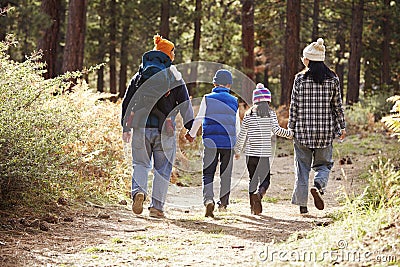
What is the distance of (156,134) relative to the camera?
7.07 m

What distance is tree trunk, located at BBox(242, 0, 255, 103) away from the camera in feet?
71.7

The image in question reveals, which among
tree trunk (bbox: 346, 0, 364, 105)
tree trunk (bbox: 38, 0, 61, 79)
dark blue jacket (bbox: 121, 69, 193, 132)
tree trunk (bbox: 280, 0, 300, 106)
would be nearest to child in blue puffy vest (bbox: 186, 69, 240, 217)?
dark blue jacket (bbox: 121, 69, 193, 132)

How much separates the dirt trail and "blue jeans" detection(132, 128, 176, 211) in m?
0.35

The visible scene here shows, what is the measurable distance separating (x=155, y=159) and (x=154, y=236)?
143cm

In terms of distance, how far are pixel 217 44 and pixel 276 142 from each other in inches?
418

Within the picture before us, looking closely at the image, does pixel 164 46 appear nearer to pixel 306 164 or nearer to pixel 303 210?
pixel 306 164

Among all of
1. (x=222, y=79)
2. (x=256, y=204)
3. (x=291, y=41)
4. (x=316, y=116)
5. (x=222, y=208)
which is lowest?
(x=222, y=208)

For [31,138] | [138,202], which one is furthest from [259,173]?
[31,138]

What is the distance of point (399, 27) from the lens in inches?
1126

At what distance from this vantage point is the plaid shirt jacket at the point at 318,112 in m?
7.18

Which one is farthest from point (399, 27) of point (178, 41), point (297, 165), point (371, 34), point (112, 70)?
point (297, 165)

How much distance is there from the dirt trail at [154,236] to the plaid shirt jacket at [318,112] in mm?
925

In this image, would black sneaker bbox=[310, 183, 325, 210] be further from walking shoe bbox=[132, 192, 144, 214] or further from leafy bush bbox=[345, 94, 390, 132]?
leafy bush bbox=[345, 94, 390, 132]

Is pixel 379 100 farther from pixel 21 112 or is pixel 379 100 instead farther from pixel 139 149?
pixel 21 112
